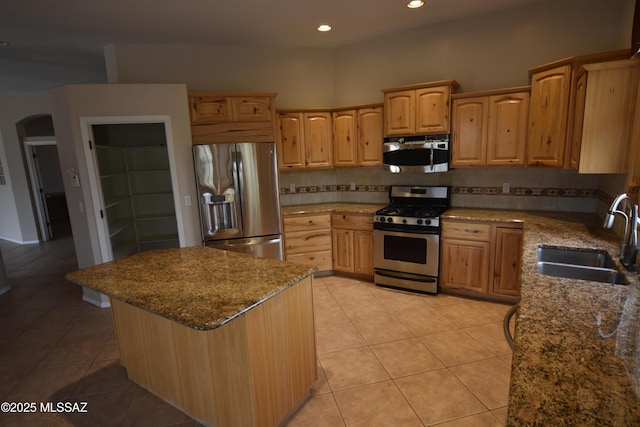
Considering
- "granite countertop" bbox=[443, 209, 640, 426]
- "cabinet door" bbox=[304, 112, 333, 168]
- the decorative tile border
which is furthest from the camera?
"cabinet door" bbox=[304, 112, 333, 168]

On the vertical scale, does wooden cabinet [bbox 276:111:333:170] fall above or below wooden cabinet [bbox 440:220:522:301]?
above

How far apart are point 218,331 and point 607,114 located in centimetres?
295

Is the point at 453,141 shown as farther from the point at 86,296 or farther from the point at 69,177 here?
the point at 86,296

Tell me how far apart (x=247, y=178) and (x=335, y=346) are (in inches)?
79.2

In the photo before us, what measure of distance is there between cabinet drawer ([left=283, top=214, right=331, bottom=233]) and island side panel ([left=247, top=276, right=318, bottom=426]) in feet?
7.02

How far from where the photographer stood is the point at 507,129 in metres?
3.43

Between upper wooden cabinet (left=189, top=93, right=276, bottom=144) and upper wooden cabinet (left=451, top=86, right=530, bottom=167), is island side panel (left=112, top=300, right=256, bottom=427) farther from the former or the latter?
upper wooden cabinet (left=451, top=86, right=530, bottom=167)

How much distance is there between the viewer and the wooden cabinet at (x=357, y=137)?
415 cm

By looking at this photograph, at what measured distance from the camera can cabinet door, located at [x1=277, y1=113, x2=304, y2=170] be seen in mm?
4289

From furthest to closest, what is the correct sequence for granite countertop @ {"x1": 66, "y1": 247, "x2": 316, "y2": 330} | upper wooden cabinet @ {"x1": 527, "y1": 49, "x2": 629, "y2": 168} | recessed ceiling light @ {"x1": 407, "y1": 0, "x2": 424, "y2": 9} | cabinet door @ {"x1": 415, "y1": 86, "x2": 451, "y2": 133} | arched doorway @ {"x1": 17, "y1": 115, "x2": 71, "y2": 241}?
arched doorway @ {"x1": 17, "y1": 115, "x2": 71, "y2": 241}, cabinet door @ {"x1": 415, "y1": 86, "x2": 451, "y2": 133}, recessed ceiling light @ {"x1": 407, "y1": 0, "x2": 424, "y2": 9}, upper wooden cabinet @ {"x1": 527, "y1": 49, "x2": 629, "y2": 168}, granite countertop @ {"x1": 66, "y1": 247, "x2": 316, "y2": 330}

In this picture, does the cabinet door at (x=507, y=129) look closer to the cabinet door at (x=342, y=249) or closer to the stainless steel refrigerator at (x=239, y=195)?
the cabinet door at (x=342, y=249)

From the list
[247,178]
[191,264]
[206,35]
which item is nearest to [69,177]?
[247,178]

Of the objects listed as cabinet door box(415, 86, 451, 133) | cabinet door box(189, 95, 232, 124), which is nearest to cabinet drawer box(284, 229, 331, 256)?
cabinet door box(189, 95, 232, 124)

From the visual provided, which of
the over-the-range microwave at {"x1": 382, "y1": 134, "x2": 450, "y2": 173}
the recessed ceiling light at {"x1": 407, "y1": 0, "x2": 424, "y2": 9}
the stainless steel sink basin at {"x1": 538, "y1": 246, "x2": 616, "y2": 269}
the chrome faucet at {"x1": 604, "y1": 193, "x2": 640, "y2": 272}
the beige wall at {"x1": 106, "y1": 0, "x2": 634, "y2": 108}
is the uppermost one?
the recessed ceiling light at {"x1": 407, "y1": 0, "x2": 424, "y2": 9}
